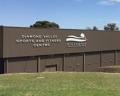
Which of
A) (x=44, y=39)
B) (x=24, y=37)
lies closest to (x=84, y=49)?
(x=44, y=39)

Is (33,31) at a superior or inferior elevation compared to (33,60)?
superior

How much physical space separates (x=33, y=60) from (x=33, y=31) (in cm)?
346

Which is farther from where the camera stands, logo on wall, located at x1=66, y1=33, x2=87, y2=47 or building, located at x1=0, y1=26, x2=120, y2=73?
logo on wall, located at x1=66, y1=33, x2=87, y2=47

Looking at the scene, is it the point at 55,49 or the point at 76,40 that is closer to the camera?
the point at 55,49

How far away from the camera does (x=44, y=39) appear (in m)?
45.8

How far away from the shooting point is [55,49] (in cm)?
4797

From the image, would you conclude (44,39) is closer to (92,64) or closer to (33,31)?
(33,31)

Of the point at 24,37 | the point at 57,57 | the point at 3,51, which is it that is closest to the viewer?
the point at 3,51

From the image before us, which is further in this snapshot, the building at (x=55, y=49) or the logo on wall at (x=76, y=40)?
the logo on wall at (x=76, y=40)

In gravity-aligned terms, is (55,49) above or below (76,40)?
below

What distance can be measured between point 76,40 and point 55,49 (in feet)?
17.4

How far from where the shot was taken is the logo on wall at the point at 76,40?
5083 centimetres

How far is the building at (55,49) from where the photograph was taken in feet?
134

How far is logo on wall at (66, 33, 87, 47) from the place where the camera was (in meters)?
50.8
